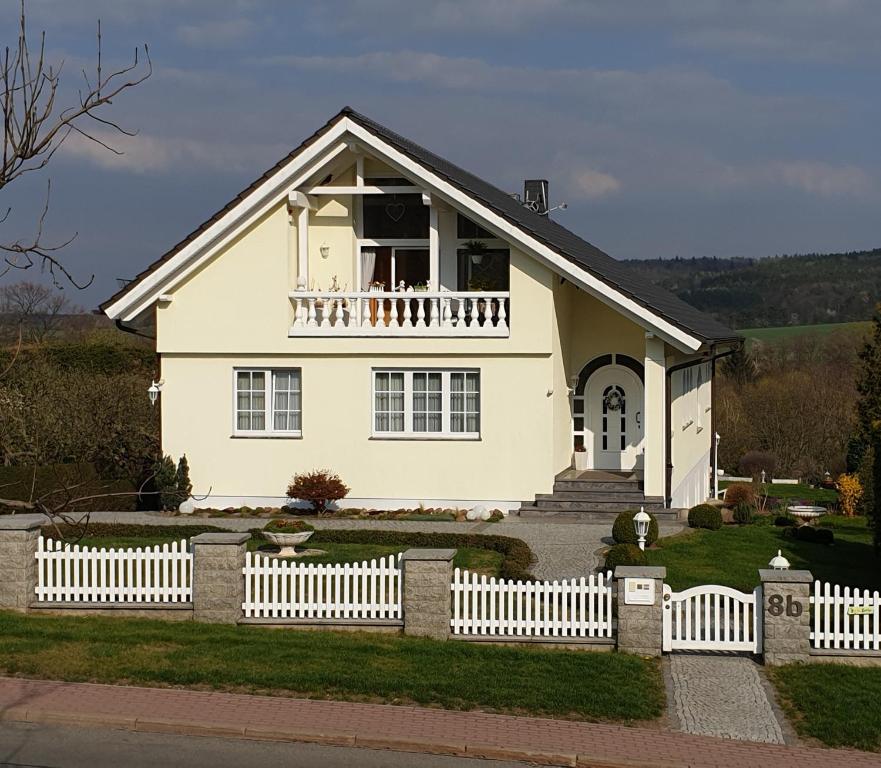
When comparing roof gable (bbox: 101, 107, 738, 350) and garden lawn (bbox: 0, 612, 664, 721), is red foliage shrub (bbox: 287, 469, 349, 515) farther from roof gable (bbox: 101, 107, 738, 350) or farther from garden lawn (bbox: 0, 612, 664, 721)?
garden lawn (bbox: 0, 612, 664, 721)

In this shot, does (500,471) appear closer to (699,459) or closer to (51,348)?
(699,459)

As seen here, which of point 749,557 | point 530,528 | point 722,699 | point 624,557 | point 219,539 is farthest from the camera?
point 530,528

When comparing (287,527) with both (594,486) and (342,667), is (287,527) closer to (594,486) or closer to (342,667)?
(342,667)

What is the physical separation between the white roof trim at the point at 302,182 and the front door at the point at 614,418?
3.07 m

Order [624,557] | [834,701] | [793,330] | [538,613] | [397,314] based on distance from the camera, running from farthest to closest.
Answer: [793,330] → [397,314] → [624,557] → [538,613] → [834,701]

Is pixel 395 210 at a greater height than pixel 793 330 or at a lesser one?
lesser

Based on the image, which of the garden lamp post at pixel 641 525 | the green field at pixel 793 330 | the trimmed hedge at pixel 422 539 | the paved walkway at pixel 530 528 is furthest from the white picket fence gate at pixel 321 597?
the green field at pixel 793 330

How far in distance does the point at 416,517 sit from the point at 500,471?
186 centimetres

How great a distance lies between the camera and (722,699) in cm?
1227

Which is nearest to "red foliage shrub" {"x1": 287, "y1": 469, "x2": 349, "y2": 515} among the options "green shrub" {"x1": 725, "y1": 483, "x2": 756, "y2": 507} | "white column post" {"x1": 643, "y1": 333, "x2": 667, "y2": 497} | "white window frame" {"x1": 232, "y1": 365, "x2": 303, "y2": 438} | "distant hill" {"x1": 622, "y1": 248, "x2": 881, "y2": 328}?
"white window frame" {"x1": 232, "y1": 365, "x2": 303, "y2": 438}

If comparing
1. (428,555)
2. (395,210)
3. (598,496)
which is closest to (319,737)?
(428,555)

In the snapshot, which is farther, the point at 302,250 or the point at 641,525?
the point at 302,250

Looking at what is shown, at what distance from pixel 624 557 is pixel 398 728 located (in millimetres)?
7205

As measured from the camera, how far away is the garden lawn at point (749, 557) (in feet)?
60.5
